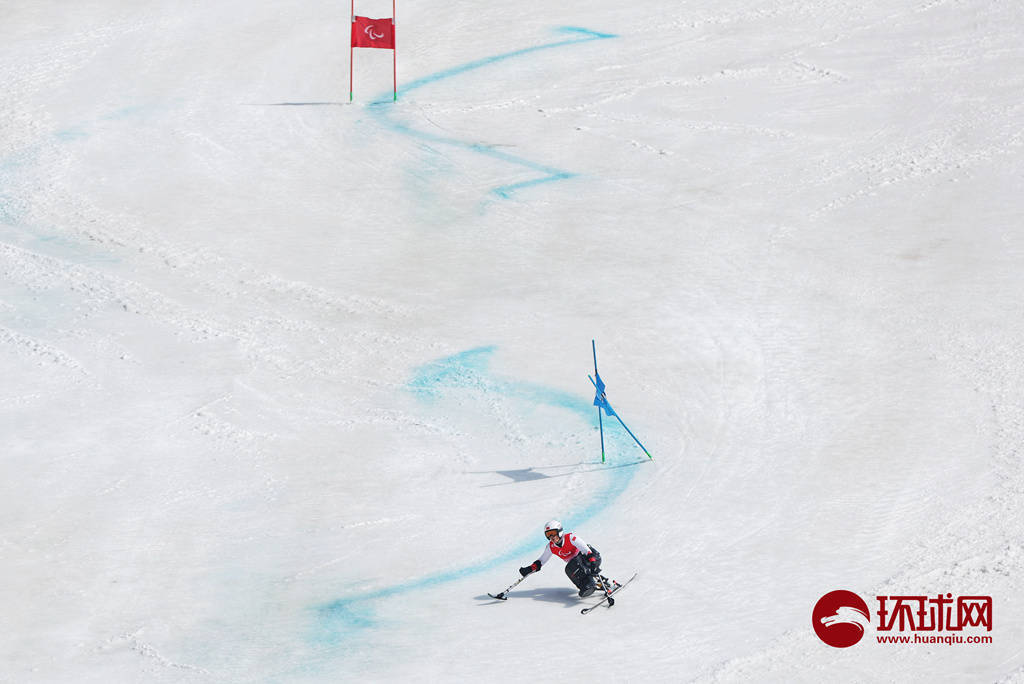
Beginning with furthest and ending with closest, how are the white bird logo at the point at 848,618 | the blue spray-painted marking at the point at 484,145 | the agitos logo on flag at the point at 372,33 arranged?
the agitos logo on flag at the point at 372,33 < the blue spray-painted marking at the point at 484,145 < the white bird logo at the point at 848,618

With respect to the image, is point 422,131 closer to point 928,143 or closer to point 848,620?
point 928,143

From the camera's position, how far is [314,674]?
11875 mm

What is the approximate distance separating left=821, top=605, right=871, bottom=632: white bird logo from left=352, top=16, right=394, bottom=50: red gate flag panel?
43.5 feet

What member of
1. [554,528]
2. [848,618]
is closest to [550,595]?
[554,528]

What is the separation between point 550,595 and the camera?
41.9ft

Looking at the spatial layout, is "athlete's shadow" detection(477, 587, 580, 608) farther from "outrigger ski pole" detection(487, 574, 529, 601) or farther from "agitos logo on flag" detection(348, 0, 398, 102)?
"agitos logo on flag" detection(348, 0, 398, 102)

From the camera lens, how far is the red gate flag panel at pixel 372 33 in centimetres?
2269

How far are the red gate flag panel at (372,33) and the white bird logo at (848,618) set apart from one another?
43.5ft

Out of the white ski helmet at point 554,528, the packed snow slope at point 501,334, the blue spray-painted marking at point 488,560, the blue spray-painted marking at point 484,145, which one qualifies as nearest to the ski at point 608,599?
the packed snow slope at point 501,334

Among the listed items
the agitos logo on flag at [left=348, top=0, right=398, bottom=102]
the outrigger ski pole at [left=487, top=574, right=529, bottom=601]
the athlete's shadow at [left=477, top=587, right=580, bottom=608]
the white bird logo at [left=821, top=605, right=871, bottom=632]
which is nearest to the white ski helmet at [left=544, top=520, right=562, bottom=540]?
the outrigger ski pole at [left=487, top=574, right=529, bottom=601]

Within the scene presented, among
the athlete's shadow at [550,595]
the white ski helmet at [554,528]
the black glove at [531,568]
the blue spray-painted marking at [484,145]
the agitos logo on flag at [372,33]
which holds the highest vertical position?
the agitos logo on flag at [372,33]

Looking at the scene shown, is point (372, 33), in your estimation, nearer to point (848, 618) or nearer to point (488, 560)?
point (488, 560)

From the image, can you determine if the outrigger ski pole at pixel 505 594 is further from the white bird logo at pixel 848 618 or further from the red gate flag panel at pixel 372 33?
the red gate flag panel at pixel 372 33

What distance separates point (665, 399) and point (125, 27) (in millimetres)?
14081
